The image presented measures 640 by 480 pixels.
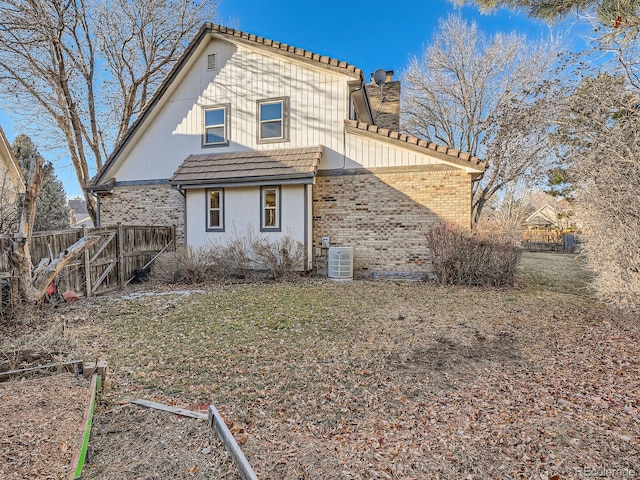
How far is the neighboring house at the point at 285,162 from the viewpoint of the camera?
10000mm

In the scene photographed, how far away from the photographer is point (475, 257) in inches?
339

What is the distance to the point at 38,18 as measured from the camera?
43.2 feet

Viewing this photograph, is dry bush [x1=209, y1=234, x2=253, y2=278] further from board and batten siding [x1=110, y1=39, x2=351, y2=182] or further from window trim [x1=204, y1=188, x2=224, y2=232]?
board and batten siding [x1=110, y1=39, x2=351, y2=182]

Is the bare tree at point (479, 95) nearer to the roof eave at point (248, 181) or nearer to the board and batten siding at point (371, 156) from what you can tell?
the board and batten siding at point (371, 156)

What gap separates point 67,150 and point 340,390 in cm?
1945

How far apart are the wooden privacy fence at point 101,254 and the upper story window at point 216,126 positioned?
3.51 meters

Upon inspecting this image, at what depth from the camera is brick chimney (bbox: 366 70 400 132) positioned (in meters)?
15.8

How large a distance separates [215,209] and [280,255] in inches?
115

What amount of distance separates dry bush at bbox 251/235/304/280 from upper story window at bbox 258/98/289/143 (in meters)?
3.49

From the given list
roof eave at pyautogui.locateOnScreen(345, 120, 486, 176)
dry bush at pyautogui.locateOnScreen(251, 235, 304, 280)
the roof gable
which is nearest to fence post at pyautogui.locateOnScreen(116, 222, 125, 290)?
dry bush at pyautogui.locateOnScreen(251, 235, 304, 280)

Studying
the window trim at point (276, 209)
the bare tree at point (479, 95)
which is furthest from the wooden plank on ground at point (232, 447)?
the bare tree at point (479, 95)

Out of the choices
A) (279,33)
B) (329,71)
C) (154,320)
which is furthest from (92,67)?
(154,320)

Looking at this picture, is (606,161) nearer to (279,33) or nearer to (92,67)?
(279,33)

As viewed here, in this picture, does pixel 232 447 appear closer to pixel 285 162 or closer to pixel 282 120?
pixel 285 162
